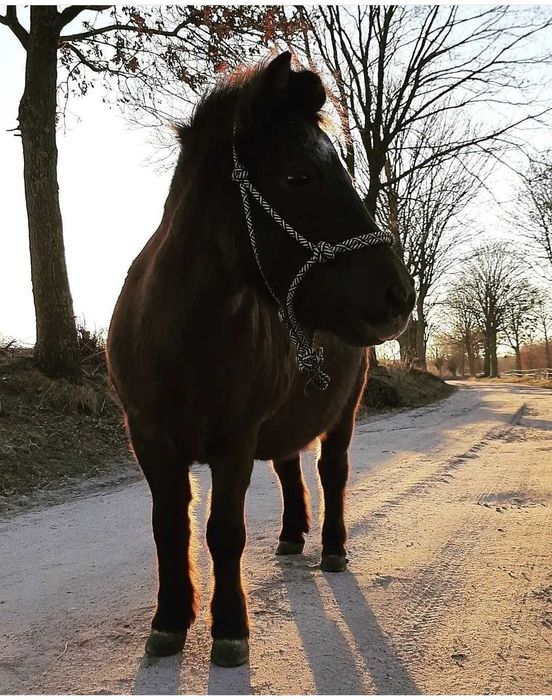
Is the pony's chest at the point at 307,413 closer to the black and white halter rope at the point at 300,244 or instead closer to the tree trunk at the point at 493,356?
the black and white halter rope at the point at 300,244

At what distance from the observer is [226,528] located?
2.62 metres

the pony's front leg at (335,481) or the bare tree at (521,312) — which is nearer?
the pony's front leg at (335,481)

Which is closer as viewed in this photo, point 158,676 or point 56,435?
point 158,676

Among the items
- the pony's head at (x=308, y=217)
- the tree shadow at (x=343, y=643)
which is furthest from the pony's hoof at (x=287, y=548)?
the pony's head at (x=308, y=217)

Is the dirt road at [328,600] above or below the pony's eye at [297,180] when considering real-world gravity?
below

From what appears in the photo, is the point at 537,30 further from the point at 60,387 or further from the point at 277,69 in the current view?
the point at 277,69

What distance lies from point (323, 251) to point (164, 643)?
1.77 metres

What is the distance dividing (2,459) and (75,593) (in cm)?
369

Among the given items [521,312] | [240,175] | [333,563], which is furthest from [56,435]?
[521,312]

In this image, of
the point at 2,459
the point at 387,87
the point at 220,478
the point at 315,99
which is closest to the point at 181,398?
the point at 220,478

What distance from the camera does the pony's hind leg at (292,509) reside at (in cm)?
405

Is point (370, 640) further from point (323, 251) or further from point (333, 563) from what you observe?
point (323, 251)

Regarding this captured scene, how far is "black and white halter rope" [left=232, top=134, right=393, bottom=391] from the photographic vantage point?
7.57ft

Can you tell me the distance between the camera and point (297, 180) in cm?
240
